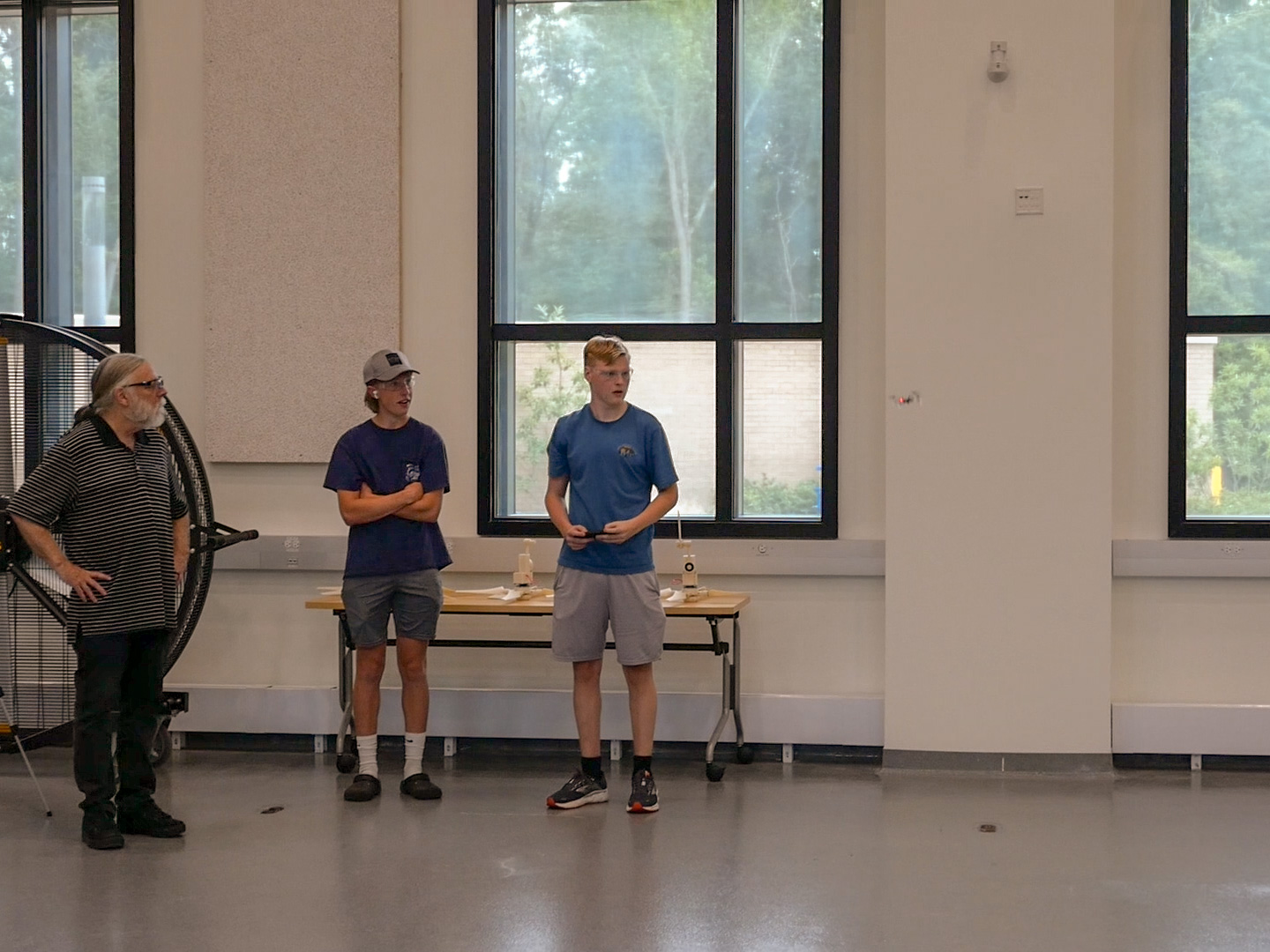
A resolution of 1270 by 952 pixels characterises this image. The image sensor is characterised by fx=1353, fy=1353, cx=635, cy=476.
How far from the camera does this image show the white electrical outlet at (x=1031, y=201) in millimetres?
4887

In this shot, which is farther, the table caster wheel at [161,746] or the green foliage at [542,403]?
the green foliage at [542,403]

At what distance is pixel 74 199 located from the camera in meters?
5.73

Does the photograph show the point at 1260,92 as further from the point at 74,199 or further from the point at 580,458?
the point at 74,199

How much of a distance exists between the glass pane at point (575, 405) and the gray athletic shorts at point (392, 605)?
3.50ft

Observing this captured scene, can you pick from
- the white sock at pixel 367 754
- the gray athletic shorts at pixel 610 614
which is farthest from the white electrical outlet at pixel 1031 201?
the white sock at pixel 367 754

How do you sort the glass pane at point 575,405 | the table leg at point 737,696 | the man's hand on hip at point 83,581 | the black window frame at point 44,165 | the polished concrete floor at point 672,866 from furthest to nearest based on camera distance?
the black window frame at point 44,165
the glass pane at point 575,405
the table leg at point 737,696
the man's hand on hip at point 83,581
the polished concrete floor at point 672,866

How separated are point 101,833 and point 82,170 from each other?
3.04m

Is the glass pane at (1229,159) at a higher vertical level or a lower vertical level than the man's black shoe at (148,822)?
higher

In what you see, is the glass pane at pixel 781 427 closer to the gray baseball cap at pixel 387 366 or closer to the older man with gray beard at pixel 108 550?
the gray baseball cap at pixel 387 366

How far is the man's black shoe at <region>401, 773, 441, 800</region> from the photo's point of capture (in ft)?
14.8

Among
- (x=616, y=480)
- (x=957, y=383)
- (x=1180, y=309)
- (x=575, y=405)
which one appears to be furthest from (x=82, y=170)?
(x=1180, y=309)

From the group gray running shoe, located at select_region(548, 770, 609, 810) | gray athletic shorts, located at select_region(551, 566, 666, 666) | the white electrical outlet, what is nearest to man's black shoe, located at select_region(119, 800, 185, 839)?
gray running shoe, located at select_region(548, 770, 609, 810)

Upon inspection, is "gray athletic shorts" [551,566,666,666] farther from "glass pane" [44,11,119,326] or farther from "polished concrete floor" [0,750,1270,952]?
"glass pane" [44,11,119,326]

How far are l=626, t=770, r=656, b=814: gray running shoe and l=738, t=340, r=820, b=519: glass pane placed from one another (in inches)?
54.4
